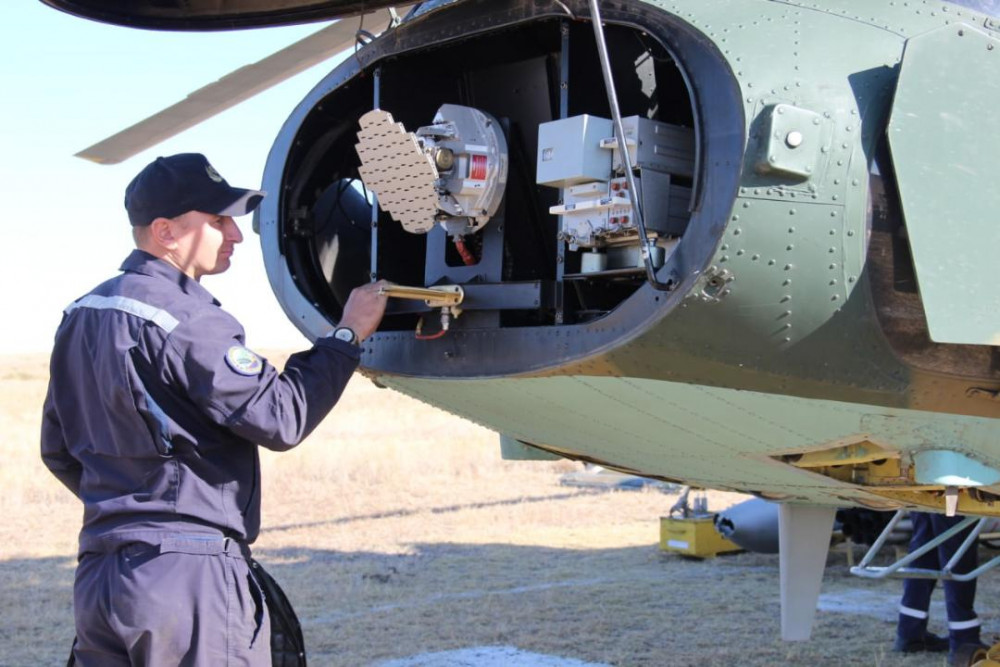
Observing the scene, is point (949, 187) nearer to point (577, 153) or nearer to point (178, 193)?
point (577, 153)

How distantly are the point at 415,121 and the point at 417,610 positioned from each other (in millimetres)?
4352

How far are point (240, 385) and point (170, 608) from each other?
0.51m

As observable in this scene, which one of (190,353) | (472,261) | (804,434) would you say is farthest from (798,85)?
(190,353)

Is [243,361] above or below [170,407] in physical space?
above

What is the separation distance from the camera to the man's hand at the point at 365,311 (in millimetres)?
3147

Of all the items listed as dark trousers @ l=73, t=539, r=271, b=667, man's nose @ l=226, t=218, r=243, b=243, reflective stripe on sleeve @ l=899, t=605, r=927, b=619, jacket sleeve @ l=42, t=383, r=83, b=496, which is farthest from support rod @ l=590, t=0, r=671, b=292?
reflective stripe on sleeve @ l=899, t=605, r=927, b=619

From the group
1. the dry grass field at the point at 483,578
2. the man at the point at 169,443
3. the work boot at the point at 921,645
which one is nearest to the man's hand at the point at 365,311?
the man at the point at 169,443

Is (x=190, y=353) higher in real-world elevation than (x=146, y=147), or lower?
lower

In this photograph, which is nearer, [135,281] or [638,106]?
[135,281]

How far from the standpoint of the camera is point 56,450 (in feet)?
9.87

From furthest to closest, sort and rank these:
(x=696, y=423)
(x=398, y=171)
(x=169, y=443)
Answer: (x=398, y=171) → (x=696, y=423) → (x=169, y=443)

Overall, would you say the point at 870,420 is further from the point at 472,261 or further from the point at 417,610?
the point at 417,610

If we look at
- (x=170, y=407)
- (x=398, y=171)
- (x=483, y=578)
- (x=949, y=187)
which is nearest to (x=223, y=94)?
(x=398, y=171)

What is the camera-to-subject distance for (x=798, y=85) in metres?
3.04
